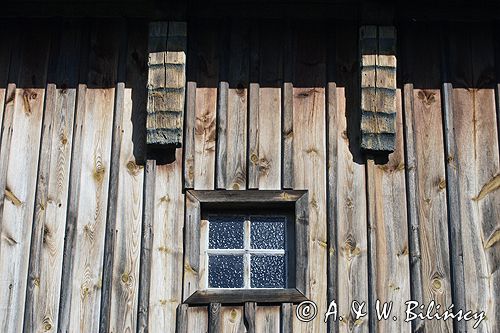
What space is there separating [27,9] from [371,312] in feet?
10.1

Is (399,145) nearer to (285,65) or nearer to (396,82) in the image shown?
(396,82)

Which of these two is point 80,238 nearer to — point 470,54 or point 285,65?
point 285,65

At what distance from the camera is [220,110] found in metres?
7.69

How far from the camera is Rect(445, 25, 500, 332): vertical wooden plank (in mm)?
7246

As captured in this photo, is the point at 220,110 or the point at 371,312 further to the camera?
the point at 220,110

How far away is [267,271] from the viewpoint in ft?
24.1

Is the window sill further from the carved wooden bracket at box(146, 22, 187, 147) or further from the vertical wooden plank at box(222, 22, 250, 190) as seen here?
the carved wooden bracket at box(146, 22, 187, 147)

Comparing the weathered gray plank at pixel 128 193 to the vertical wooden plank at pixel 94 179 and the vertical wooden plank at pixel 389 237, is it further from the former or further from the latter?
the vertical wooden plank at pixel 389 237

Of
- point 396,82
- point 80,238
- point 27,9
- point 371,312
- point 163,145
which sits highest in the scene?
point 27,9

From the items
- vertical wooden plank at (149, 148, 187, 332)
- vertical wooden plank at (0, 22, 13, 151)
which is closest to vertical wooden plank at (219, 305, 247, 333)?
vertical wooden plank at (149, 148, 187, 332)

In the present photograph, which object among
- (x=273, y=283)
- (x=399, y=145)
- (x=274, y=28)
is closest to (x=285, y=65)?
(x=274, y=28)

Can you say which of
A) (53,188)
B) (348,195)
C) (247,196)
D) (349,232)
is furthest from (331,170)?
(53,188)

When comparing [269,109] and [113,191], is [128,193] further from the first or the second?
[269,109]

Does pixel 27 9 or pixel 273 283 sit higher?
pixel 27 9
